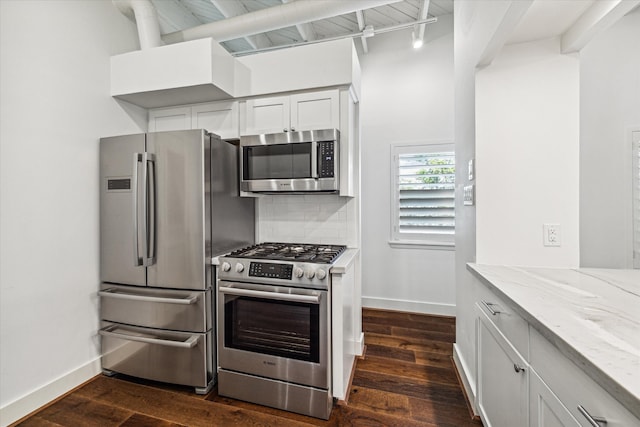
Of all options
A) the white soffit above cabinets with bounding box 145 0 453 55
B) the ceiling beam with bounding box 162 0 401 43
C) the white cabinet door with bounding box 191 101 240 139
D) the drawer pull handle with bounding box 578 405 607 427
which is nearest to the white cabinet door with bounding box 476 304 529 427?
the drawer pull handle with bounding box 578 405 607 427

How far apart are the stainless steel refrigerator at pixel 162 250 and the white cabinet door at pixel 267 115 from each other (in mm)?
437

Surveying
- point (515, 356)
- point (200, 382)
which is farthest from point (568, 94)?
point (200, 382)

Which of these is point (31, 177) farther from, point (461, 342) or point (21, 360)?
point (461, 342)

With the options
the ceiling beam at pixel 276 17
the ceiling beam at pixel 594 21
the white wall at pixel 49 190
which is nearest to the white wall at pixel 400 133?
the ceiling beam at pixel 276 17

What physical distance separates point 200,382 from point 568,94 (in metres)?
2.94

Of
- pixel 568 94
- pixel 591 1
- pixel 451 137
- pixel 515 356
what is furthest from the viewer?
pixel 451 137

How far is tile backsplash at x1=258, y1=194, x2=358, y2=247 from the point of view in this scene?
2510 mm

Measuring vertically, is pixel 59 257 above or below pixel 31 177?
below

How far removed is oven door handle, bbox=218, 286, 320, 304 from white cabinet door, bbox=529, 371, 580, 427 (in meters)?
1.08

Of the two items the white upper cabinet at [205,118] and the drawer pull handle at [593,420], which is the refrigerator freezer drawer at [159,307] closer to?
the white upper cabinet at [205,118]

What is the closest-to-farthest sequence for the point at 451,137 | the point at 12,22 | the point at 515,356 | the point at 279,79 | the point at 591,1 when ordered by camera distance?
the point at 515,356
the point at 591,1
the point at 12,22
the point at 279,79
the point at 451,137

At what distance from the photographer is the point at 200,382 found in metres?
1.93

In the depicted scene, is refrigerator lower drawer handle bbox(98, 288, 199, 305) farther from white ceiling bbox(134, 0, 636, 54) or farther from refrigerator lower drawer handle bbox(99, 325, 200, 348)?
white ceiling bbox(134, 0, 636, 54)

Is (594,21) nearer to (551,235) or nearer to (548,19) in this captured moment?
(548,19)
